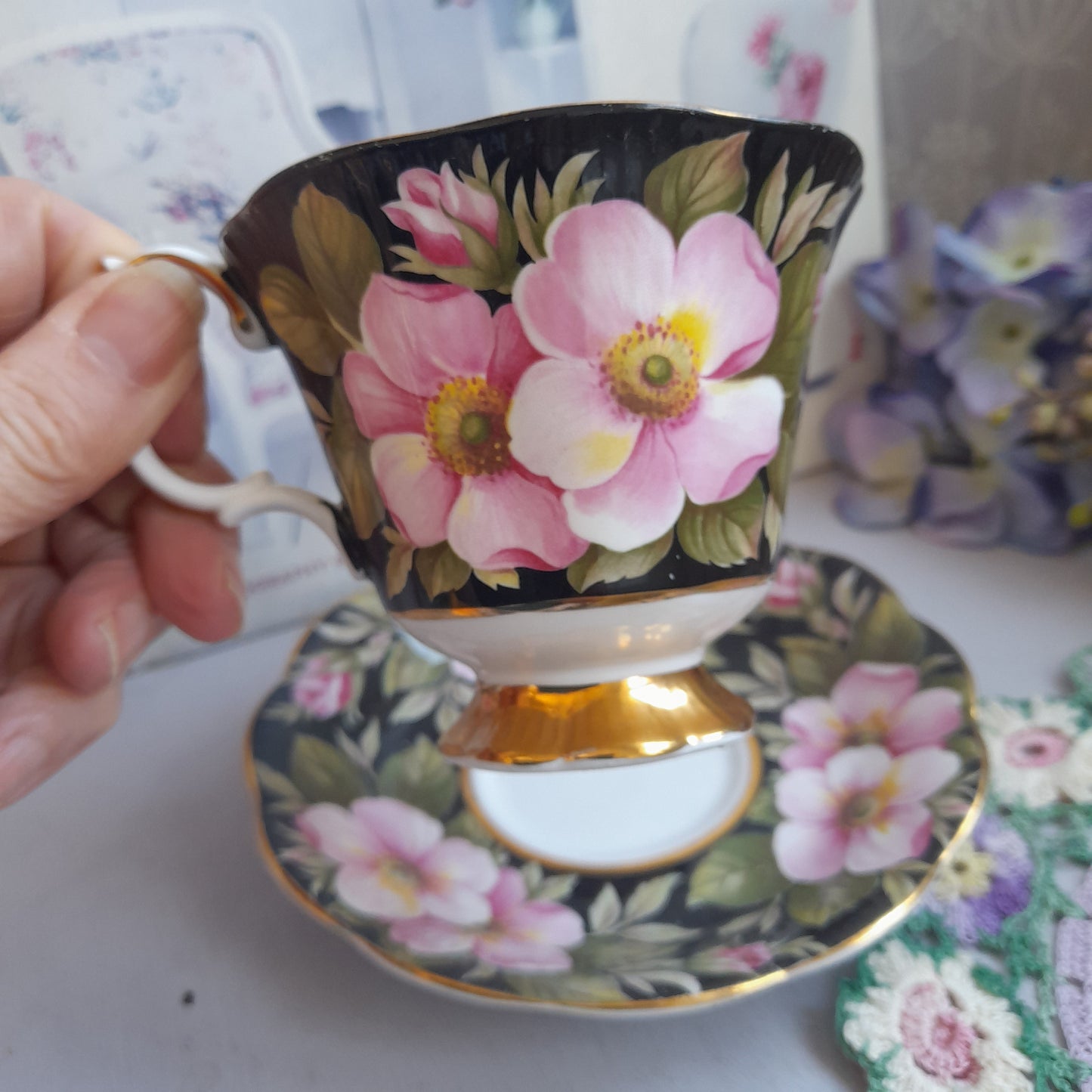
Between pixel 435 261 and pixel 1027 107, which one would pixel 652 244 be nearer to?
pixel 435 261

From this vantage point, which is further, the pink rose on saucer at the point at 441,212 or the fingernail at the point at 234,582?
the fingernail at the point at 234,582

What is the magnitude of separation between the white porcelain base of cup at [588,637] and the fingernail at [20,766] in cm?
21

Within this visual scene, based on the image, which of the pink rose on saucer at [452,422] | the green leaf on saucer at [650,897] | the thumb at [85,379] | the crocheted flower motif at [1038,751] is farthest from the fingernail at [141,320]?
the crocheted flower motif at [1038,751]

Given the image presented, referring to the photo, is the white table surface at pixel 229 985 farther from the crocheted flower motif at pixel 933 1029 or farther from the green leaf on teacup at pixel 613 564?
the green leaf on teacup at pixel 613 564

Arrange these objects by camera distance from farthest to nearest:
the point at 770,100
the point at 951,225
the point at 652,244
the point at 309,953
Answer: the point at 951,225 → the point at 770,100 → the point at 309,953 → the point at 652,244

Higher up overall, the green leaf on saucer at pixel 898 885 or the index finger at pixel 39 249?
the index finger at pixel 39 249

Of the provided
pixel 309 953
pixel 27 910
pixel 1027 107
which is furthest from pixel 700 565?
pixel 1027 107

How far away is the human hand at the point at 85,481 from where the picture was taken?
37 centimetres

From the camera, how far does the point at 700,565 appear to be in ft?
1.15

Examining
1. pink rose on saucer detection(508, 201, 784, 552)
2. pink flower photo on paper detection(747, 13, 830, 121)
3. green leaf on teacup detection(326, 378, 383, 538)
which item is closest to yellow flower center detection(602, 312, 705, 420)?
pink rose on saucer detection(508, 201, 784, 552)

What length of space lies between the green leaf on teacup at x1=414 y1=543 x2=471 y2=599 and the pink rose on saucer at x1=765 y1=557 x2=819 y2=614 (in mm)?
321

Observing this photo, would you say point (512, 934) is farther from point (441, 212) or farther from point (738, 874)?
point (441, 212)

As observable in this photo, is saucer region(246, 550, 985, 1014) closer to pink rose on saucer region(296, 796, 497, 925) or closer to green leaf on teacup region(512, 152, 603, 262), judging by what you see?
pink rose on saucer region(296, 796, 497, 925)

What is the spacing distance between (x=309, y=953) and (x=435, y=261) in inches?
12.3
